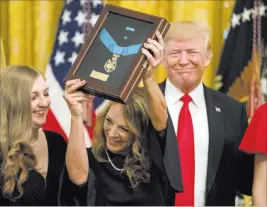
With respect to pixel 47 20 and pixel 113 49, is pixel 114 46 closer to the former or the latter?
pixel 113 49

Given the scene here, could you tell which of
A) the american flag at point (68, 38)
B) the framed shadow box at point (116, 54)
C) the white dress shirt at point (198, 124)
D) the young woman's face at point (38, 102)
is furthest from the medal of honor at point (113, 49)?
the american flag at point (68, 38)

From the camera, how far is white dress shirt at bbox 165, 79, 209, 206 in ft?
10.3

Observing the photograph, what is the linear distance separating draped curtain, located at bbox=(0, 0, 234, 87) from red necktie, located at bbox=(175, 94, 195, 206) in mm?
947

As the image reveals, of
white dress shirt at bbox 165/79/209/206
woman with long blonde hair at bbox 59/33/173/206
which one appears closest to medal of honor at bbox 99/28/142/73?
woman with long blonde hair at bbox 59/33/173/206

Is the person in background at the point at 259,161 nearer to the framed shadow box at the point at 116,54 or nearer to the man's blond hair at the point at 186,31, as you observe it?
the man's blond hair at the point at 186,31

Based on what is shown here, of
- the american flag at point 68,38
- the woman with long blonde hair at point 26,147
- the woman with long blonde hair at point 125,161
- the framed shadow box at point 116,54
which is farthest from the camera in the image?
the american flag at point 68,38

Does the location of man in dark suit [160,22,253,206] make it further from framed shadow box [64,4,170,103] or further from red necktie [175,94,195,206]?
framed shadow box [64,4,170,103]

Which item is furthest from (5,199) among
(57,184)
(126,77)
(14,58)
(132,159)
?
(14,58)

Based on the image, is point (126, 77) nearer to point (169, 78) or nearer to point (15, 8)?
point (169, 78)

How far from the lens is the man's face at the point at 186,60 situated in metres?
3.15

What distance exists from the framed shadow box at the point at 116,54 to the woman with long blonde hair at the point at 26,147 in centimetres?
45

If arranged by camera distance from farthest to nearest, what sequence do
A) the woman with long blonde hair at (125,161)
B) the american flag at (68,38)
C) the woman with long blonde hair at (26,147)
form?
the american flag at (68,38) < the woman with long blonde hair at (26,147) < the woman with long blonde hair at (125,161)

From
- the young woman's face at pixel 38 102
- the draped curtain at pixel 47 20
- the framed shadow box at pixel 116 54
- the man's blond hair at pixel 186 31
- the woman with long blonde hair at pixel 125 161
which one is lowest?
the woman with long blonde hair at pixel 125 161

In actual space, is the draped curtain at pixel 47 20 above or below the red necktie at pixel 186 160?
→ above
